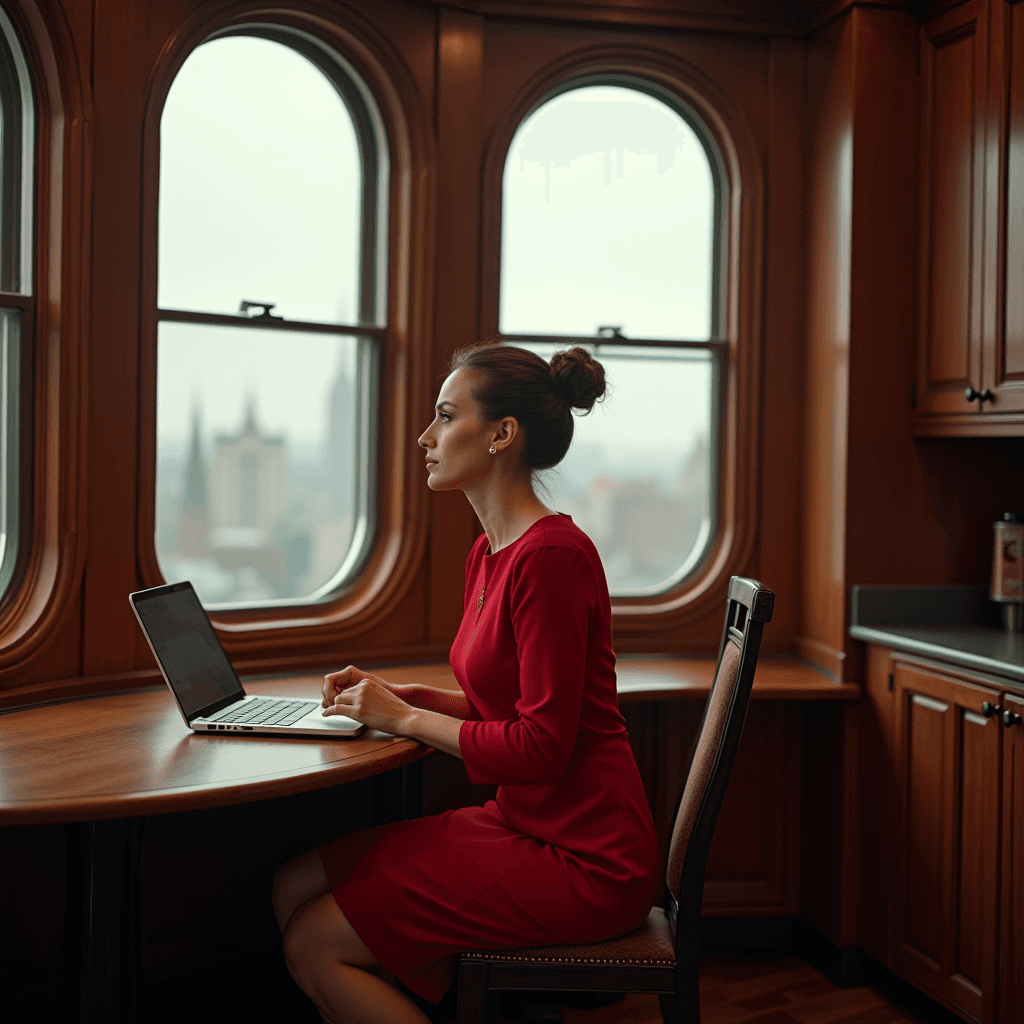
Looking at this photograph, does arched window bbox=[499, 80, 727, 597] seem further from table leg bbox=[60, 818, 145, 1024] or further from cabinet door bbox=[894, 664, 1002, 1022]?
table leg bbox=[60, 818, 145, 1024]

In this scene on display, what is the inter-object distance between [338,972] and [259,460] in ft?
4.76

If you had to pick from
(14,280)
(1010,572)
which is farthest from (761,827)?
(14,280)

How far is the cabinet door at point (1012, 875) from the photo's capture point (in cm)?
226

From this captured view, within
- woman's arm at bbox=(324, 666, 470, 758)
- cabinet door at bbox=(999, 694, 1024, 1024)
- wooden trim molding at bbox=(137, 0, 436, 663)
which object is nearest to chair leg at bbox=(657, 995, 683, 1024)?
woman's arm at bbox=(324, 666, 470, 758)

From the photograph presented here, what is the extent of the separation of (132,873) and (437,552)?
1.33 m

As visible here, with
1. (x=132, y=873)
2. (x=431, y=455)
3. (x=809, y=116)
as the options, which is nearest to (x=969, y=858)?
(x=431, y=455)

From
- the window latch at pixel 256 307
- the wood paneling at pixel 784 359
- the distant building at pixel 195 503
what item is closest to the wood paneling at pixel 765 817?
the wood paneling at pixel 784 359

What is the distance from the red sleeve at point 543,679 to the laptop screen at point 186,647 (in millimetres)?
587

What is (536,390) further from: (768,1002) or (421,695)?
(768,1002)

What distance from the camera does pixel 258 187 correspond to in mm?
2807

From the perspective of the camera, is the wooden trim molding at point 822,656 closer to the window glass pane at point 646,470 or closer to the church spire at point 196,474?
the window glass pane at point 646,470

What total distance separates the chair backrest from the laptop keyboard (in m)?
0.74

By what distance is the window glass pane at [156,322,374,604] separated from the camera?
8.85 ft

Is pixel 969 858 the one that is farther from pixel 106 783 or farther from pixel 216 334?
pixel 216 334
